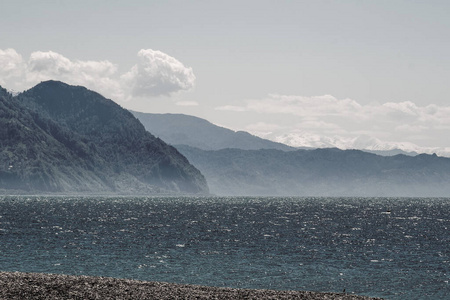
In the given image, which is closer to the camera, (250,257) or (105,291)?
(105,291)

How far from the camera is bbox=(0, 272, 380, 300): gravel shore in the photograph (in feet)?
→ 126

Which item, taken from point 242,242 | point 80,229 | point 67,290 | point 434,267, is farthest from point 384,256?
point 80,229

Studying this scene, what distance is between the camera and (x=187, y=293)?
4022 centimetres

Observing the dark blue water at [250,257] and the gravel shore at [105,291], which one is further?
the dark blue water at [250,257]

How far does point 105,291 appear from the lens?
39594mm

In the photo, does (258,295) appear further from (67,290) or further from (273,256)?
(273,256)

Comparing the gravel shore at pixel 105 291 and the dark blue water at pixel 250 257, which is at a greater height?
the gravel shore at pixel 105 291

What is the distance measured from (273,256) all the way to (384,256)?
1624cm

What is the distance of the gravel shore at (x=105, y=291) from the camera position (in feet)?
126

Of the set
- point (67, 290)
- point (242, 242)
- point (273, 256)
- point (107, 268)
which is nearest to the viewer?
point (67, 290)

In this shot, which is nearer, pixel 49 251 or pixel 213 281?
pixel 213 281

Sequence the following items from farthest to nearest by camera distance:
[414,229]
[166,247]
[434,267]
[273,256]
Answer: [414,229], [166,247], [273,256], [434,267]

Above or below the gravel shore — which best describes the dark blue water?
below

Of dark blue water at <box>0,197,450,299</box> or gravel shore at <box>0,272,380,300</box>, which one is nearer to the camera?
gravel shore at <box>0,272,380,300</box>
